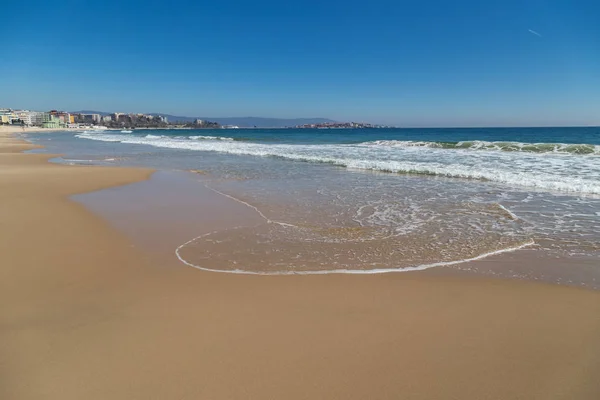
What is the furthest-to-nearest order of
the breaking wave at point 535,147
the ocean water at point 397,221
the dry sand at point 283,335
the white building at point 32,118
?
the white building at point 32,118 → the breaking wave at point 535,147 → the ocean water at point 397,221 → the dry sand at point 283,335

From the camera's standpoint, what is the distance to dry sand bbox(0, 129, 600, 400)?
229cm

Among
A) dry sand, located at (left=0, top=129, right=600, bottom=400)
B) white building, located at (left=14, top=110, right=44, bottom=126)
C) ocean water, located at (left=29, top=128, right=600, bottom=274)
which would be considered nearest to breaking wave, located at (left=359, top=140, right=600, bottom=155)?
ocean water, located at (left=29, top=128, right=600, bottom=274)

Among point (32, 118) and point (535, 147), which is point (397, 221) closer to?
point (535, 147)

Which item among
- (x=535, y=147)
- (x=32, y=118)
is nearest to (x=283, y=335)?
(x=535, y=147)

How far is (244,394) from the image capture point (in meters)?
2.22

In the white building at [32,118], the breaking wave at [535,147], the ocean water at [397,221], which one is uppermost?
the white building at [32,118]

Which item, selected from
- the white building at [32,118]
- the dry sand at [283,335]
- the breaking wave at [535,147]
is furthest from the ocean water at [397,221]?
the white building at [32,118]

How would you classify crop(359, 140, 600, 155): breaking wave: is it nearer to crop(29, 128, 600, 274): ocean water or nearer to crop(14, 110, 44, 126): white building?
crop(29, 128, 600, 274): ocean water

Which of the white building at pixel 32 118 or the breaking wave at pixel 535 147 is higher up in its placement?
the white building at pixel 32 118

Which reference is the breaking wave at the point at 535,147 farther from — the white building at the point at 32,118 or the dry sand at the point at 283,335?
the white building at the point at 32,118

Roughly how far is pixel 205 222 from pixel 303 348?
4.16m

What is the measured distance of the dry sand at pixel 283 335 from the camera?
229 cm

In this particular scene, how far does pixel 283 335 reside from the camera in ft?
9.41

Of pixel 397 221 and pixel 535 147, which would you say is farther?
pixel 535 147
